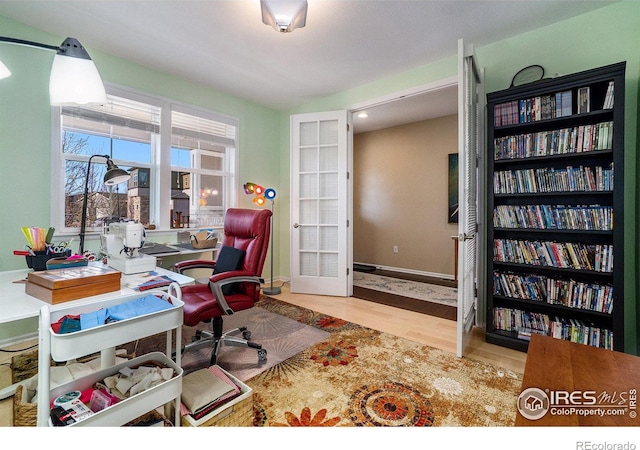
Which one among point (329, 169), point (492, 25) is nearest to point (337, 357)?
point (329, 169)

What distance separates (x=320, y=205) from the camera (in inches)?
149

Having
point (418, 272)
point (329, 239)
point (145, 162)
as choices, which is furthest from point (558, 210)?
point (145, 162)

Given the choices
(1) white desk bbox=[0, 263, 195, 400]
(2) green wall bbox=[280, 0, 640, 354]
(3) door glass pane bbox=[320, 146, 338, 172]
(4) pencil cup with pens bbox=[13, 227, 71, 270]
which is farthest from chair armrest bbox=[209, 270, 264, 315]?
(2) green wall bbox=[280, 0, 640, 354]

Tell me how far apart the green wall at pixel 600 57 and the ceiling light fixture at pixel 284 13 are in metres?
1.61

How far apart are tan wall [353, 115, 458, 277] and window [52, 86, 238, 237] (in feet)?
8.62

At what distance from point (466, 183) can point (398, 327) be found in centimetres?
141

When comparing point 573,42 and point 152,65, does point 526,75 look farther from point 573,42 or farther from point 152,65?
point 152,65

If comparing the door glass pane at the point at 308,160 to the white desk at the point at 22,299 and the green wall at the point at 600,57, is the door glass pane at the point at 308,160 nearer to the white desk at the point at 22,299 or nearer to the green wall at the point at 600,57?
the green wall at the point at 600,57

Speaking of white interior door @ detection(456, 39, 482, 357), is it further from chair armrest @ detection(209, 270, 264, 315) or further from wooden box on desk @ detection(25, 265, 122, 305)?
wooden box on desk @ detection(25, 265, 122, 305)

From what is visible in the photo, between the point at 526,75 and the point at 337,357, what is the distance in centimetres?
272

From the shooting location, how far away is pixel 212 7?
6.96 ft

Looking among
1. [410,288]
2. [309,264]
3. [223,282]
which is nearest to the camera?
[223,282]

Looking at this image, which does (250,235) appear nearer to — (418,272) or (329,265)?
(329,265)
